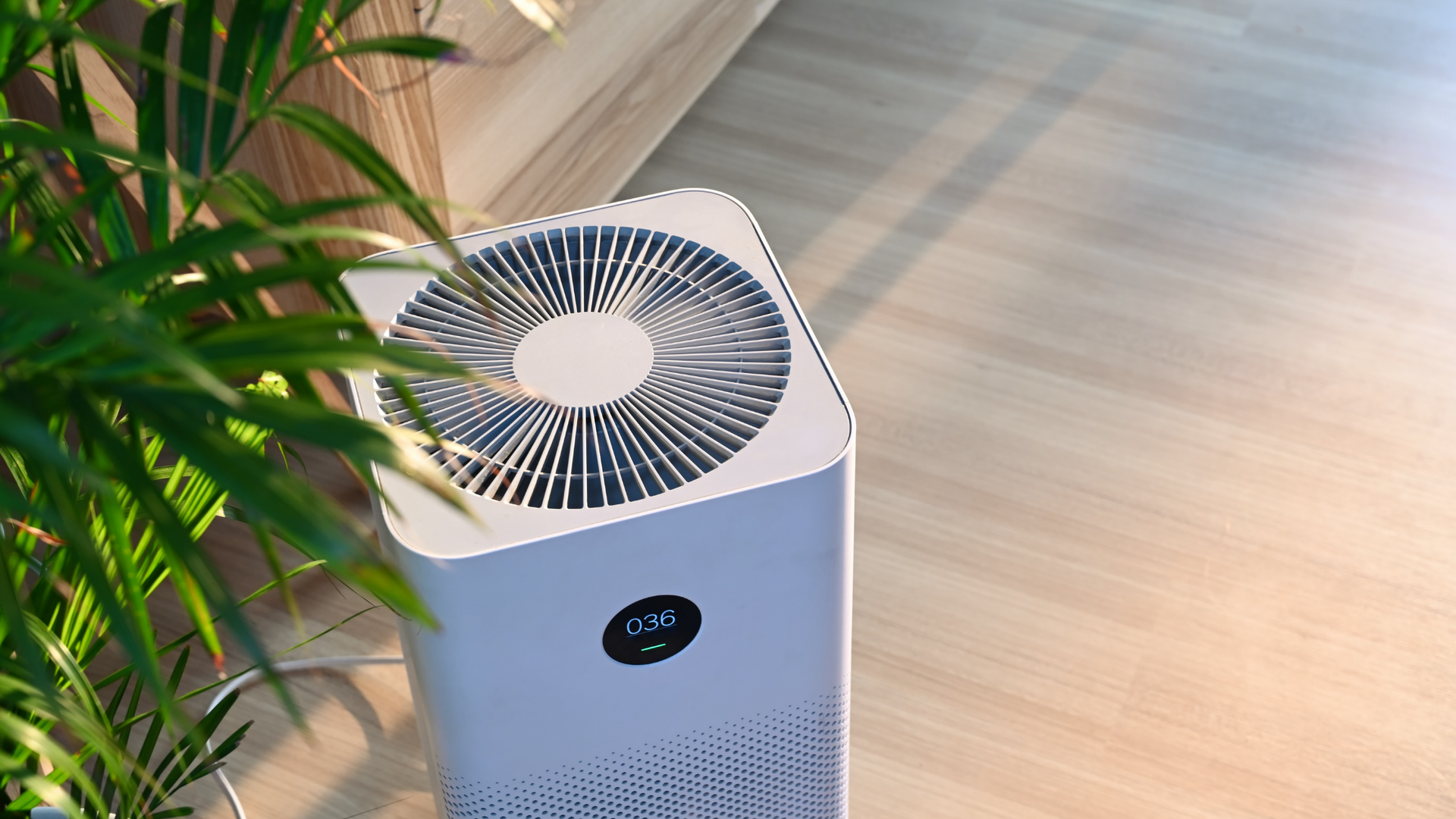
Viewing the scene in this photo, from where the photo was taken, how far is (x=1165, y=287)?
5.78 feet

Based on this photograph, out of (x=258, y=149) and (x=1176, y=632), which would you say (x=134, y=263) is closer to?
(x=258, y=149)

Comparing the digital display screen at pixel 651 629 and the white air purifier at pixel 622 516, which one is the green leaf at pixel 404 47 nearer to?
the white air purifier at pixel 622 516

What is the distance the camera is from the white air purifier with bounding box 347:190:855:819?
0.69m

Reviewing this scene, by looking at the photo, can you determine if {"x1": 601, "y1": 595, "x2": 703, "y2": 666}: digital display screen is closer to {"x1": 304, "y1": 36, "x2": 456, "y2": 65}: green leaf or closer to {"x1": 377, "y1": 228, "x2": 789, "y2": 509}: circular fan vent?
{"x1": 377, "y1": 228, "x2": 789, "y2": 509}: circular fan vent

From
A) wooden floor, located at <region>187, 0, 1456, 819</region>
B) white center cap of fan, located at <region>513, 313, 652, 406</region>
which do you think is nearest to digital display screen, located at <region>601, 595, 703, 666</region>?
white center cap of fan, located at <region>513, 313, 652, 406</region>

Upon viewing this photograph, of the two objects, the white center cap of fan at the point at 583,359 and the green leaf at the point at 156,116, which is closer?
the green leaf at the point at 156,116

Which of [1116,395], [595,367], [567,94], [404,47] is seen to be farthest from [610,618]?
[1116,395]

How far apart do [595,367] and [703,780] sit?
31cm

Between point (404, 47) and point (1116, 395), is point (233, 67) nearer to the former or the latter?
point (404, 47)

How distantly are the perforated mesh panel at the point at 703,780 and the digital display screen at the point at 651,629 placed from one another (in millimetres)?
96

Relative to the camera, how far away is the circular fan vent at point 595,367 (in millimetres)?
715

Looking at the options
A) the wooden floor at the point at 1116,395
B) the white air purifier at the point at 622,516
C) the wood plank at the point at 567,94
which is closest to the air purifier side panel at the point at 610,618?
the white air purifier at the point at 622,516

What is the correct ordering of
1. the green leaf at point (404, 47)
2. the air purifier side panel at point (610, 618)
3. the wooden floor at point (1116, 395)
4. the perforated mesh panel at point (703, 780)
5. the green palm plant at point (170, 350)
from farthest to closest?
the wooden floor at point (1116, 395)
the perforated mesh panel at point (703, 780)
the air purifier side panel at point (610, 618)
the green leaf at point (404, 47)
the green palm plant at point (170, 350)

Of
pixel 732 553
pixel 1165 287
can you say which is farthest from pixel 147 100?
pixel 1165 287
